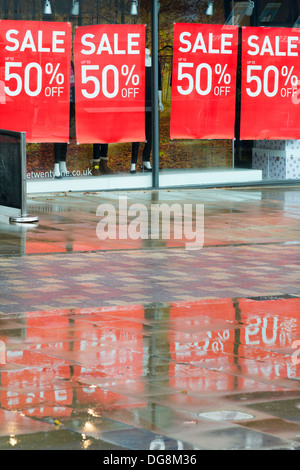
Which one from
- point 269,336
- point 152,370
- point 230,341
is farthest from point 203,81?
point 152,370

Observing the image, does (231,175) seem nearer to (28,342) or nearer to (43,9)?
(43,9)

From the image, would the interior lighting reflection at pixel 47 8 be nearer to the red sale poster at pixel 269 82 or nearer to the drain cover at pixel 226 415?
the red sale poster at pixel 269 82

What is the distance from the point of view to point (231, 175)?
64.4ft

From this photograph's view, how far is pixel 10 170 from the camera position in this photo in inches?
549

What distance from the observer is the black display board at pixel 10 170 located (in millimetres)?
13656

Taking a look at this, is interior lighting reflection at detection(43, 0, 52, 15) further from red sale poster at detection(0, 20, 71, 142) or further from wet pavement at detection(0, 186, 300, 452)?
wet pavement at detection(0, 186, 300, 452)

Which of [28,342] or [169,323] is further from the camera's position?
[169,323]

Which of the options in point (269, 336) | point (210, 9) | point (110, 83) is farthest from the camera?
point (210, 9)

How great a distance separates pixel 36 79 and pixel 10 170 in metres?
4.18

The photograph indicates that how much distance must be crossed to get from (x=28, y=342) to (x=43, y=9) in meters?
11.2

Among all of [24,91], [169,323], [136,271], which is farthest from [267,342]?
[24,91]

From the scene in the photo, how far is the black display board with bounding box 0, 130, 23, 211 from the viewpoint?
13.7 metres

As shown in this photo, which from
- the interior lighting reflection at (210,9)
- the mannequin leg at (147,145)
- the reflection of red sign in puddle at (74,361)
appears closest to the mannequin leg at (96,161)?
the mannequin leg at (147,145)

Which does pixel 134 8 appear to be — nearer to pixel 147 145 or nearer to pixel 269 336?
pixel 147 145
